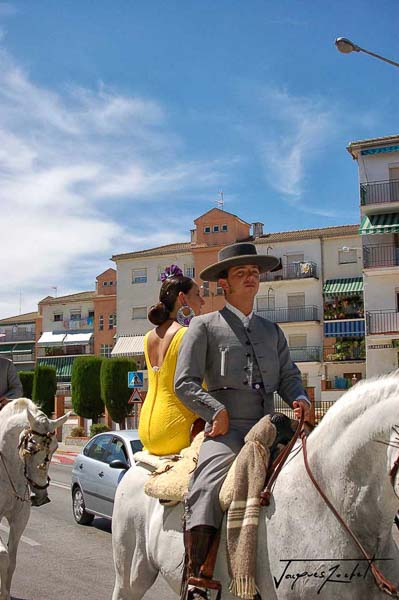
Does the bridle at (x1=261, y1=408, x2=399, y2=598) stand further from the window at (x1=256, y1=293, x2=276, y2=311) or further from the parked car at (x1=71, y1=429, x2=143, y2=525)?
the window at (x1=256, y1=293, x2=276, y2=311)

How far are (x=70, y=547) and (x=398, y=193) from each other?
Answer: 32.6 metres

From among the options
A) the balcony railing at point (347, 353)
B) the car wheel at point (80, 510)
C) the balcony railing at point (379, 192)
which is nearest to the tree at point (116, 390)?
the balcony railing at point (379, 192)

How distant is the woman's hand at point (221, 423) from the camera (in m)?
3.70

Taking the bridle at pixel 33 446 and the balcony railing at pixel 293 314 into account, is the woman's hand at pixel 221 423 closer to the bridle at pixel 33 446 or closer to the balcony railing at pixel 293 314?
the bridle at pixel 33 446

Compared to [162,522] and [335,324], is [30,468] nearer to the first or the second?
[162,522]

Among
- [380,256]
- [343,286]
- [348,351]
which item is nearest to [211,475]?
[380,256]

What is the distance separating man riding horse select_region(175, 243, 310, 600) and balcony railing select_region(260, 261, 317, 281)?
1771 inches

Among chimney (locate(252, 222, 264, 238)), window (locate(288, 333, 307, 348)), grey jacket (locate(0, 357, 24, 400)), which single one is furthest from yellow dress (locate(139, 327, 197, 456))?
chimney (locate(252, 222, 264, 238))

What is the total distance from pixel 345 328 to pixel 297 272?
Answer: 5641mm

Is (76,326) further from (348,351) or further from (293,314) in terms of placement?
(348,351)

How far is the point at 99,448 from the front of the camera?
12141 mm

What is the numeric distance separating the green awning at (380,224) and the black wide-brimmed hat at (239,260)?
34.6 meters

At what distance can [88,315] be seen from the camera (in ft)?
229

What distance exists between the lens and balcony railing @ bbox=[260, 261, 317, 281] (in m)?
49.4
